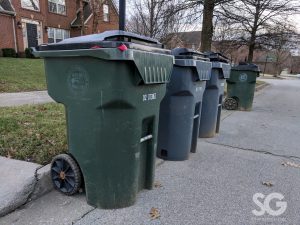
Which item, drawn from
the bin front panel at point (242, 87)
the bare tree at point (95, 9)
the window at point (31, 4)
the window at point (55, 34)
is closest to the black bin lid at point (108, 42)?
the bin front panel at point (242, 87)

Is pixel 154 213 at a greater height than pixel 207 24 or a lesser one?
lesser

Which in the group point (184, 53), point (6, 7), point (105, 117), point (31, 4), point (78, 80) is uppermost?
point (31, 4)

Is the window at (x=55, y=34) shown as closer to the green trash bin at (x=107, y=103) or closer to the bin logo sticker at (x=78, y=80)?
the green trash bin at (x=107, y=103)

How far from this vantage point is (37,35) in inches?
858

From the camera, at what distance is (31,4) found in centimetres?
2097

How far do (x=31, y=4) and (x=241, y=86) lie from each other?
61.6ft

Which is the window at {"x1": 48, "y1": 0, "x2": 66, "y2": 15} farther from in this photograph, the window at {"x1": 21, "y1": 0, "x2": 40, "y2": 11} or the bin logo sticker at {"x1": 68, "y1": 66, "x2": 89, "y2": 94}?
the bin logo sticker at {"x1": 68, "y1": 66, "x2": 89, "y2": 94}

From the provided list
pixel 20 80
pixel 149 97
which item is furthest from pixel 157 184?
pixel 20 80

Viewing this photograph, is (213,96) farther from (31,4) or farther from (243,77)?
(31,4)

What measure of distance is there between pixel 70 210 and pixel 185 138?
185cm

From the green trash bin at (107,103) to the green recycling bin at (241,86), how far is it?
6182mm

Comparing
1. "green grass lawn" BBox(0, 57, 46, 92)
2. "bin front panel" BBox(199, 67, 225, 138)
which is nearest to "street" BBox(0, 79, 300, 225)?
"bin front panel" BBox(199, 67, 225, 138)

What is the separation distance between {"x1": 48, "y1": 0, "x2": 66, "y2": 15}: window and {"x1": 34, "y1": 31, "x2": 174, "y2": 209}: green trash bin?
2316 centimetres

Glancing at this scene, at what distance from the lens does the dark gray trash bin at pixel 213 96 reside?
194 inches
